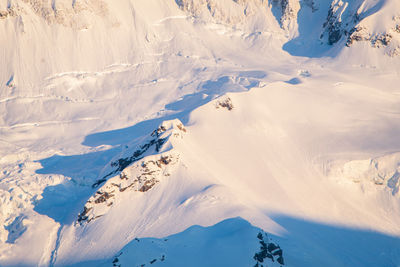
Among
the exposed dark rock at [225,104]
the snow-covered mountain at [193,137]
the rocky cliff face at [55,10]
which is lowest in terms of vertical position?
the snow-covered mountain at [193,137]

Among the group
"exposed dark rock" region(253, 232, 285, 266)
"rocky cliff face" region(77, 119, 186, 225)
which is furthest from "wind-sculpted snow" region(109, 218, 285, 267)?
"rocky cliff face" region(77, 119, 186, 225)

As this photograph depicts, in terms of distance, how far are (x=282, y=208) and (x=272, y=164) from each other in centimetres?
823

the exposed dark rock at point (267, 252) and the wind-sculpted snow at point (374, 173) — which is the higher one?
the exposed dark rock at point (267, 252)

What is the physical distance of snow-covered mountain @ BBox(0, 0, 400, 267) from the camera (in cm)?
3606

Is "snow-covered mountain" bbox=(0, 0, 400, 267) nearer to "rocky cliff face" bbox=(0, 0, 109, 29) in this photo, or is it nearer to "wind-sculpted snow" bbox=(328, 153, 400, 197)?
"wind-sculpted snow" bbox=(328, 153, 400, 197)

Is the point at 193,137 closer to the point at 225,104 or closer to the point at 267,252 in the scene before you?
the point at 225,104

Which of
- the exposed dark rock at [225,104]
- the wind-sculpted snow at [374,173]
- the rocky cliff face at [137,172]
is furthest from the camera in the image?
the exposed dark rock at [225,104]

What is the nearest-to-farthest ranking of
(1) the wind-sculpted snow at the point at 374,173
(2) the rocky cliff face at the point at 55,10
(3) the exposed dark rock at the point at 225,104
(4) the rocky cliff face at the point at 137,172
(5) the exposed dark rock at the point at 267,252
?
(5) the exposed dark rock at the point at 267,252 < (4) the rocky cliff face at the point at 137,172 < (1) the wind-sculpted snow at the point at 374,173 < (3) the exposed dark rock at the point at 225,104 < (2) the rocky cliff face at the point at 55,10

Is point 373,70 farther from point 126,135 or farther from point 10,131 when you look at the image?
point 10,131

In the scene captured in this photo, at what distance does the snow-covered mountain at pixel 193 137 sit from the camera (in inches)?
1420

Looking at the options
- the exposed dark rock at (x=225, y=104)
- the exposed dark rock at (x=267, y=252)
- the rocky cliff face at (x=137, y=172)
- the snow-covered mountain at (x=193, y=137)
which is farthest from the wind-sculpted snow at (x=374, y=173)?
the rocky cliff face at (x=137, y=172)

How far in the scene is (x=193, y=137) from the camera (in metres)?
47.9

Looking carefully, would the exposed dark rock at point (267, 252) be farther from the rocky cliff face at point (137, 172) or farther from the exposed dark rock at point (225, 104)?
the exposed dark rock at point (225, 104)

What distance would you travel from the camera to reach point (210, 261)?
100 feet
